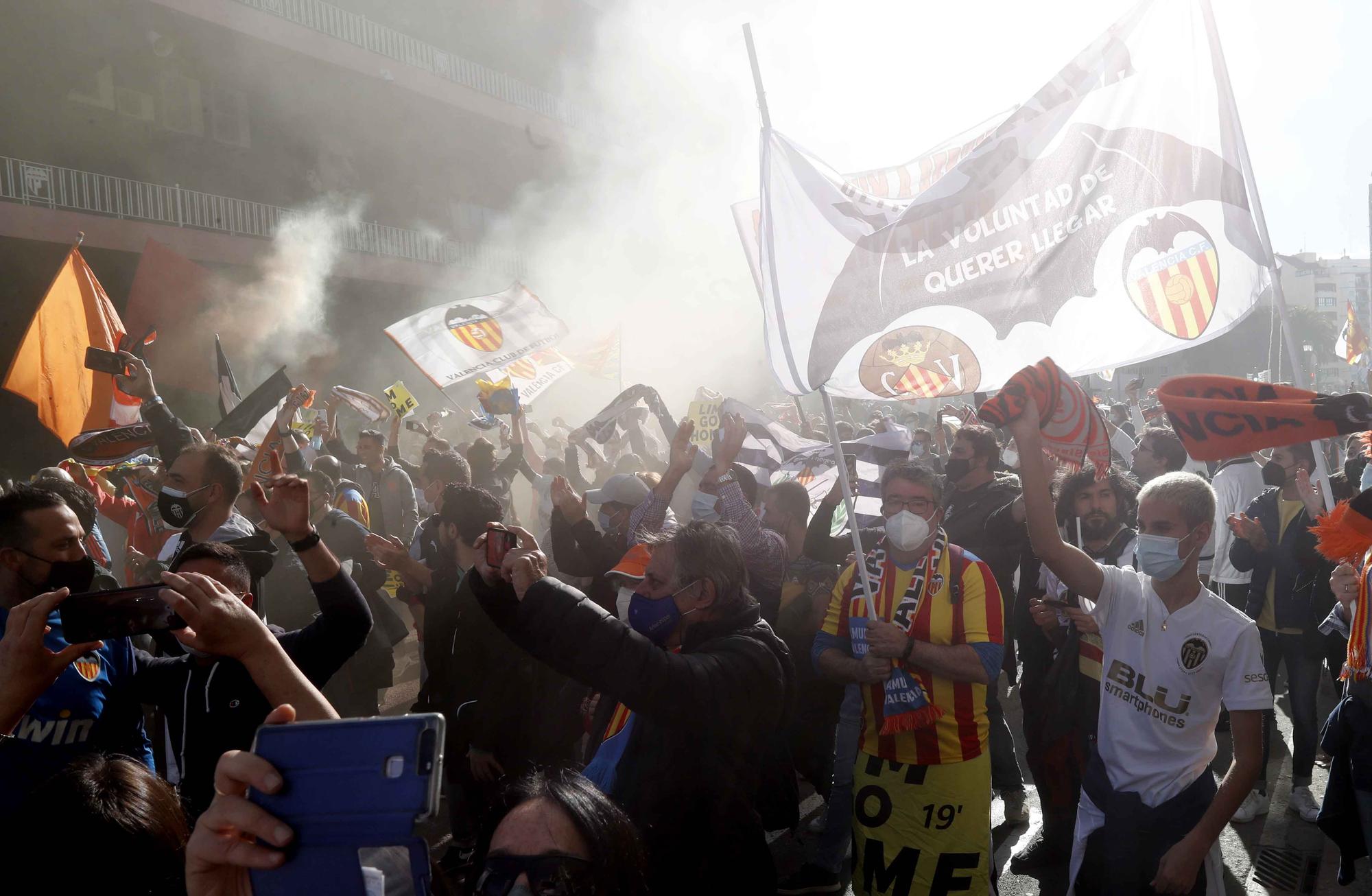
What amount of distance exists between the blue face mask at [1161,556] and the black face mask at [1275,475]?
3.12 metres

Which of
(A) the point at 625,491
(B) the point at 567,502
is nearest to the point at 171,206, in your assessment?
(A) the point at 625,491

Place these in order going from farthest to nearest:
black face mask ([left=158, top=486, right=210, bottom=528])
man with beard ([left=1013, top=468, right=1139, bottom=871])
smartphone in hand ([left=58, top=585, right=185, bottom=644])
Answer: man with beard ([left=1013, top=468, right=1139, bottom=871]), black face mask ([left=158, top=486, right=210, bottom=528]), smartphone in hand ([left=58, top=585, right=185, bottom=644])

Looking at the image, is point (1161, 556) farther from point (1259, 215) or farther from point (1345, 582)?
point (1259, 215)

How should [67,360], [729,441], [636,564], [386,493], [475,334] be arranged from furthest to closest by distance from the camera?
[475,334] < [386,493] < [67,360] < [729,441] < [636,564]

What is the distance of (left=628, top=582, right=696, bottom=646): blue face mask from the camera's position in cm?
274

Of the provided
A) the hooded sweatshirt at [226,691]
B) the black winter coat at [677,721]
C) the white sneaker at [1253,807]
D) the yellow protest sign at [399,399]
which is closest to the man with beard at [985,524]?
the white sneaker at [1253,807]

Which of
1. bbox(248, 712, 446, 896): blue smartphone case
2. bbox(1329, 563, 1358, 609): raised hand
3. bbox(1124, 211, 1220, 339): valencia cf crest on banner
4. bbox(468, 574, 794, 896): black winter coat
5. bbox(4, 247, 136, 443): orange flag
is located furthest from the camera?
bbox(4, 247, 136, 443): orange flag

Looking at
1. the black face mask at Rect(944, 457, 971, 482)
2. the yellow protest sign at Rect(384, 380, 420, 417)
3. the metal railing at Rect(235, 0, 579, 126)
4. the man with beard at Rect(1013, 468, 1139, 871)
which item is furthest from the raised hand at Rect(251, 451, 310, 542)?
the metal railing at Rect(235, 0, 579, 126)

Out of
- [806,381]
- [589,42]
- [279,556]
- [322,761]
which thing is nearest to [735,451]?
[806,381]

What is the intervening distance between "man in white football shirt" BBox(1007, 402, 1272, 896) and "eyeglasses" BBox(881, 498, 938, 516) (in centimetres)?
52

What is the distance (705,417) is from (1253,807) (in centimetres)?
569

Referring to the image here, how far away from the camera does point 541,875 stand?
5.41ft

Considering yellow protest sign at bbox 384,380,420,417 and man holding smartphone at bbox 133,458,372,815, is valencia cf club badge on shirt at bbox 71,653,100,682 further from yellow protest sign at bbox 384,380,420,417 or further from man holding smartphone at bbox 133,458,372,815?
yellow protest sign at bbox 384,380,420,417

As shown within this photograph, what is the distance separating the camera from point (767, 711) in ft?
8.71
